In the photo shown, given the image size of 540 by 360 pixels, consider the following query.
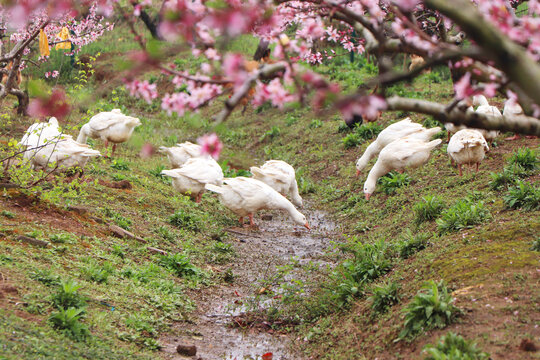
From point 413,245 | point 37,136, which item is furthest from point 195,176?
point 413,245

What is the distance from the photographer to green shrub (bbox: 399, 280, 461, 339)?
4590 mm

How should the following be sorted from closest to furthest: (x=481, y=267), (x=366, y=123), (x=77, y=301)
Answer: (x=77, y=301), (x=481, y=267), (x=366, y=123)

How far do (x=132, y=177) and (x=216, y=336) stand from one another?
5729 mm

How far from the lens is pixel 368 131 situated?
48.6ft

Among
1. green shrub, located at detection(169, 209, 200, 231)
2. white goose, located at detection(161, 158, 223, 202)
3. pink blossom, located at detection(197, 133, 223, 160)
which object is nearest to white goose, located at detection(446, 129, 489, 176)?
white goose, located at detection(161, 158, 223, 202)

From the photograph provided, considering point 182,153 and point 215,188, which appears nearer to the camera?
point 215,188

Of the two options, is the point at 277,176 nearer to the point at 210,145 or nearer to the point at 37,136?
the point at 37,136

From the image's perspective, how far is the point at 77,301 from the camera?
5.04 m

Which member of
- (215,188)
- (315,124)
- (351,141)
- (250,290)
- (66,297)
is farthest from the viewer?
(315,124)

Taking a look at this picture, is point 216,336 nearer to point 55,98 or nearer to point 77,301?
point 77,301

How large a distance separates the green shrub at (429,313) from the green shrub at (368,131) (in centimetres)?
1019

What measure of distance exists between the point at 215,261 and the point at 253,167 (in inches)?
108

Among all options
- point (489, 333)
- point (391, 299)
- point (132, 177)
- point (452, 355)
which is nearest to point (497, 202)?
point (391, 299)

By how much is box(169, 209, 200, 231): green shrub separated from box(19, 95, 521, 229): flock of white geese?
1.99ft
